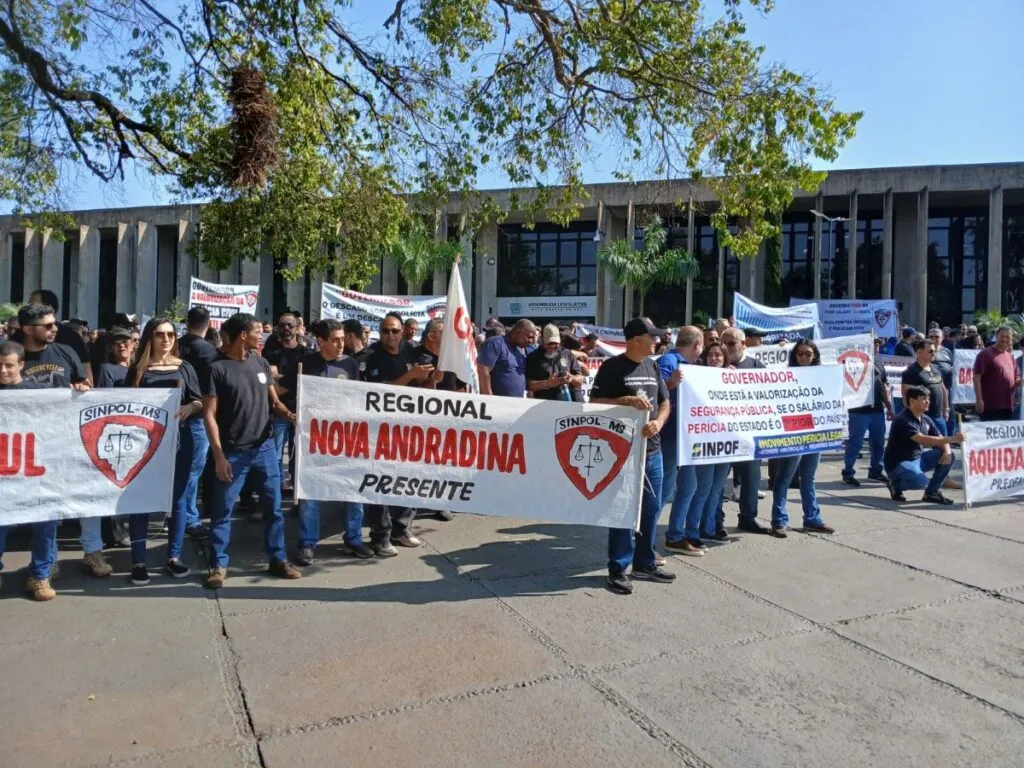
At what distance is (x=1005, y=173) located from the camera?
30000 mm

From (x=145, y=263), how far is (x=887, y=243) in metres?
38.8

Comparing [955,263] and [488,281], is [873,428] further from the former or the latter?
[955,263]

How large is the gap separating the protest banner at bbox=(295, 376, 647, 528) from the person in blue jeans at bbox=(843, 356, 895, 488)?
521 centimetres

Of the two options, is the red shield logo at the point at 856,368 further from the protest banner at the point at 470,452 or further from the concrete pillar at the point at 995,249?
the concrete pillar at the point at 995,249

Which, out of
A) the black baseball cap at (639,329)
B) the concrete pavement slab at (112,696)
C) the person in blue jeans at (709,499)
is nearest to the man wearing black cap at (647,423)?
the black baseball cap at (639,329)

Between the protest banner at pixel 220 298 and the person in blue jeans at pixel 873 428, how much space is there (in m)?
10.6

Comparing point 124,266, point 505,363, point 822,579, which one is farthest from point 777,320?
point 124,266

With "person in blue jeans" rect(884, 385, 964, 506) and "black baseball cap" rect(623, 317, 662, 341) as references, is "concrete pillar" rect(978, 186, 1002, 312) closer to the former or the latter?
"person in blue jeans" rect(884, 385, 964, 506)

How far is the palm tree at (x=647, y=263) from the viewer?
107ft

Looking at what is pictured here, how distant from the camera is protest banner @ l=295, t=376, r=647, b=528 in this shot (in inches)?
204

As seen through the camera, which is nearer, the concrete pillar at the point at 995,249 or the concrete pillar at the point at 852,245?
the concrete pillar at the point at 995,249

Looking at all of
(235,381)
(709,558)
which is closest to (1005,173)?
(709,558)

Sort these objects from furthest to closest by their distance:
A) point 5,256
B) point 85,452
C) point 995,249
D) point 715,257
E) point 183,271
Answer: point 5,256, point 183,271, point 715,257, point 995,249, point 85,452

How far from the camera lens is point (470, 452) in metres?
5.24
